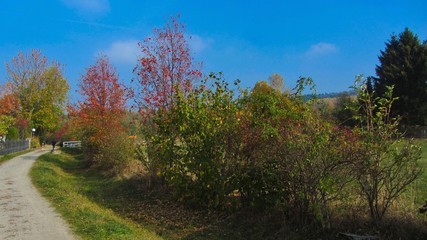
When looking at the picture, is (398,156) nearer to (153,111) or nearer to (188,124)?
(188,124)

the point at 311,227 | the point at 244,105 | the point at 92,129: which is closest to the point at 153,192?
the point at 244,105

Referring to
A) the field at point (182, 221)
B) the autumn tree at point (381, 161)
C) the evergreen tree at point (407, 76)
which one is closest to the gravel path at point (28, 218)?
the field at point (182, 221)

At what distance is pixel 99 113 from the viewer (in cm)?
2738

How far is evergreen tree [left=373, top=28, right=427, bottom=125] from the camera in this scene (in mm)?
39312

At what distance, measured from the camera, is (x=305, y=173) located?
804 cm

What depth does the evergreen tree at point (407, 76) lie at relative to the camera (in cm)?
3931

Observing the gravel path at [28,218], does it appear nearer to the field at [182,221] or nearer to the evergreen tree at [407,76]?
the field at [182,221]

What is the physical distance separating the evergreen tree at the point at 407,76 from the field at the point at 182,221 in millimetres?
30658

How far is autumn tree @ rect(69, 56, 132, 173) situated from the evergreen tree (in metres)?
26.7

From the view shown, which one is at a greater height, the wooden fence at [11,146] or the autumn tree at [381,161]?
the wooden fence at [11,146]

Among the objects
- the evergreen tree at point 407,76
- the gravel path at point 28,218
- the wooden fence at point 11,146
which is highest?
the evergreen tree at point 407,76

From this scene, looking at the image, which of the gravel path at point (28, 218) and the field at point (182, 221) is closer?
the field at point (182, 221)

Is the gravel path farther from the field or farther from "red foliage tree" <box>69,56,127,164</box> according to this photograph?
"red foliage tree" <box>69,56,127,164</box>

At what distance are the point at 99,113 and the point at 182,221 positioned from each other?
60.8 ft
